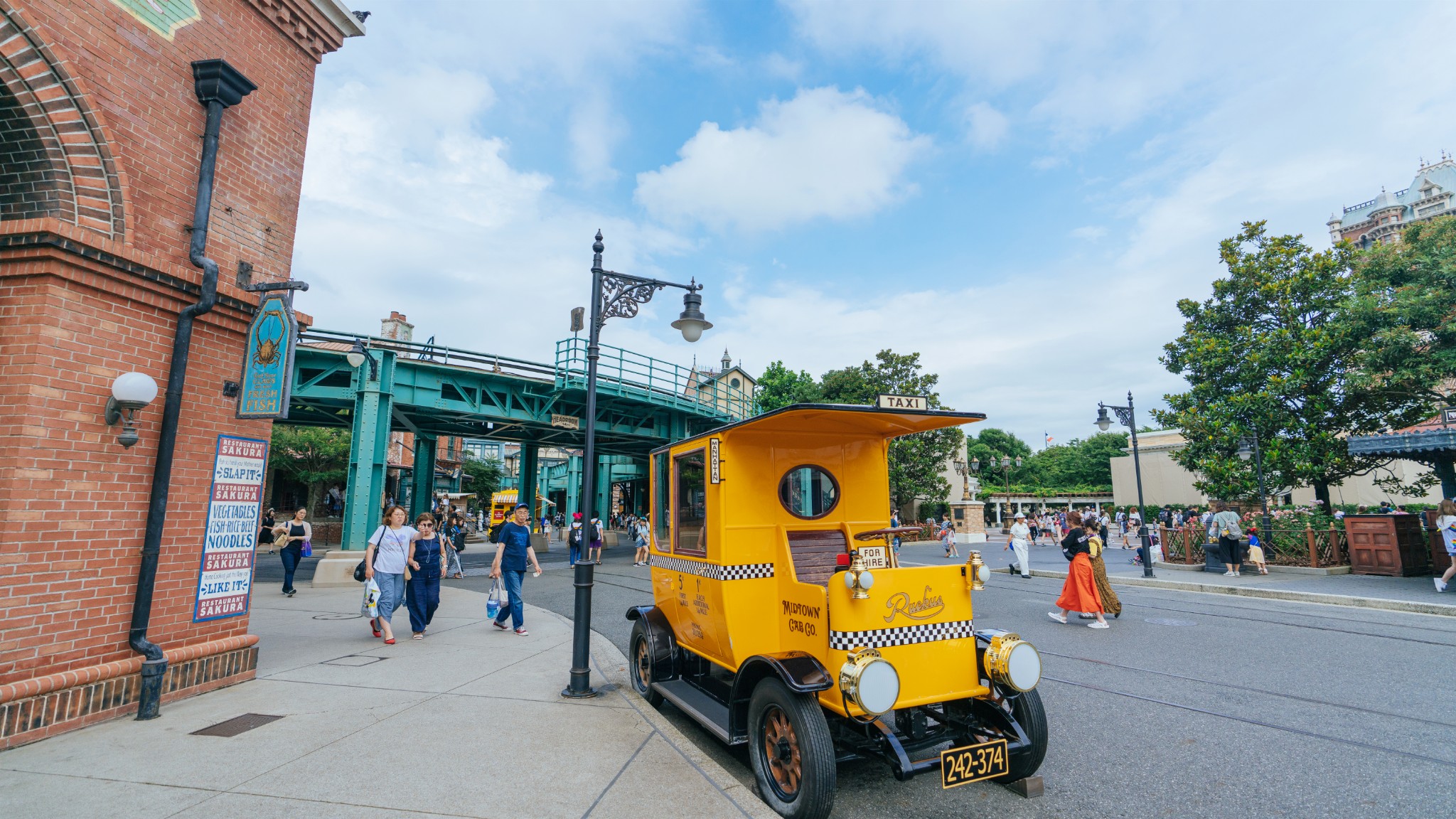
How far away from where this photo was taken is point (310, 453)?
31.1 meters

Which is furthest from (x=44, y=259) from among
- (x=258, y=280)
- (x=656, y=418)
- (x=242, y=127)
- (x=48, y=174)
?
(x=656, y=418)

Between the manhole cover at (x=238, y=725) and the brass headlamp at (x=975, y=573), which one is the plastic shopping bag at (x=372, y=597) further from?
the brass headlamp at (x=975, y=573)

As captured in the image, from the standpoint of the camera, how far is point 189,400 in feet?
18.4

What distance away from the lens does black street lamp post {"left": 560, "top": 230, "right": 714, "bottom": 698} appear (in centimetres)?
603

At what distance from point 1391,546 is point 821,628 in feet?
61.0

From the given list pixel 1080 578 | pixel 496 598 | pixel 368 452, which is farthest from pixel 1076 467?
pixel 496 598

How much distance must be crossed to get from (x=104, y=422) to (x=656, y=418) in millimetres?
22324

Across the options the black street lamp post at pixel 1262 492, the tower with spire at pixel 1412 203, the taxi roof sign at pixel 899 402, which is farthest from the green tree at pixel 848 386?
the tower with spire at pixel 1412 203

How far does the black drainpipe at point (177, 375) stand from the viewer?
5090 millimetres

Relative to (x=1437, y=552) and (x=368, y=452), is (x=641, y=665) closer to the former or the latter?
(x=368, y=452)

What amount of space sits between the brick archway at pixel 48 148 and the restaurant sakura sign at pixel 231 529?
209 centimetres

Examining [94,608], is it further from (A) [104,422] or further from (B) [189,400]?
(B) [189,400]

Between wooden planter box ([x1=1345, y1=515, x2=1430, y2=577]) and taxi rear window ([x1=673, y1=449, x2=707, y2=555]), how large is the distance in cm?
1837

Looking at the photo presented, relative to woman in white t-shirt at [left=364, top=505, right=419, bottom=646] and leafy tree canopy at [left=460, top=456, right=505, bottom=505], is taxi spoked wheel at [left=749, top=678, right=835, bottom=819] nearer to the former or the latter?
woman in white t-shirt at [left=364, top=505, right=419, bottom=646]
